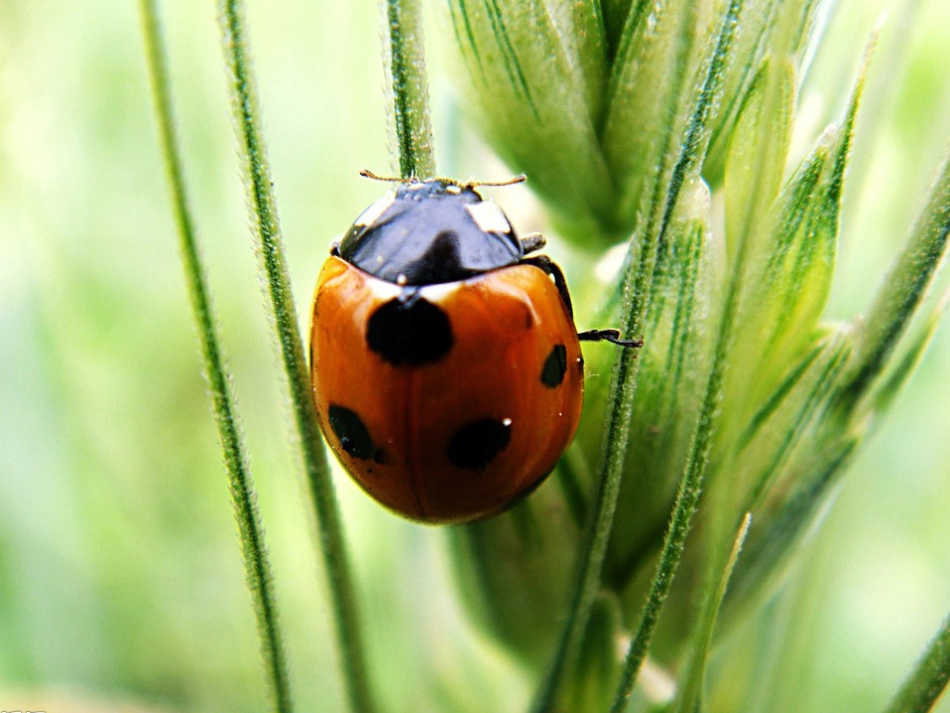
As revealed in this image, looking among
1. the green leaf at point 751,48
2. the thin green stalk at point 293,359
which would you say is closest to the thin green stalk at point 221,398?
the thin green stalk at point 293,359

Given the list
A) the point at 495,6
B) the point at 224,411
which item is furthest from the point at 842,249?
the point at 224,411

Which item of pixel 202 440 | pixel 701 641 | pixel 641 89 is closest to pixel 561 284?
pixel 641 89

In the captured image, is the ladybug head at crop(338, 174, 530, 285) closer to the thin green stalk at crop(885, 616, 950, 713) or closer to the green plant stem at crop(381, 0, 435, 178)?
the green plant stem at crop(381, 0, 435, 178)

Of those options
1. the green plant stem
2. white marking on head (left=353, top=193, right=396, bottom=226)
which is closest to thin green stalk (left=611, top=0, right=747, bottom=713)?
the green plant stem

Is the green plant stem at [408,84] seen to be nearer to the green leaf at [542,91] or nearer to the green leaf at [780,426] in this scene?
the green leaf at [542,91]

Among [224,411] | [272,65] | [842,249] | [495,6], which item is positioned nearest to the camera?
[224,411]

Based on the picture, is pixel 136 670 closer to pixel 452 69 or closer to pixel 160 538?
pixel 160 538
